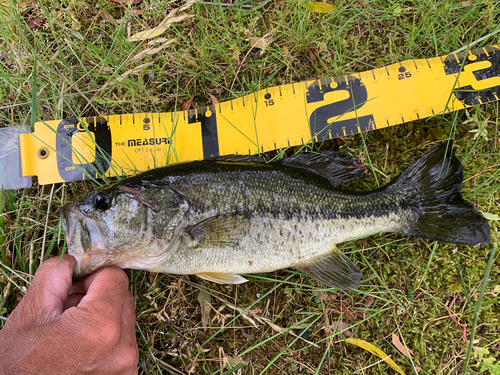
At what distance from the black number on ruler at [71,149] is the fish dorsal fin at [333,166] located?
1.96 meters

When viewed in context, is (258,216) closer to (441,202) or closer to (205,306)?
(205,306)

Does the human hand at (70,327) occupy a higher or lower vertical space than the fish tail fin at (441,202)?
lower

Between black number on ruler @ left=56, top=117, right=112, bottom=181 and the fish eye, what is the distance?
682mm

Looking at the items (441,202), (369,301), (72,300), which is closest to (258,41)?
(441,202)

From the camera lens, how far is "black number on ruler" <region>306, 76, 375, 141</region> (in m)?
2.97

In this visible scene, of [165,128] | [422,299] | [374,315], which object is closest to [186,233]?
[165,128]

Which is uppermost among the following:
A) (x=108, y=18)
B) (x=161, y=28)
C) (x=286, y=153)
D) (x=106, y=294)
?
(x=108, y=18)

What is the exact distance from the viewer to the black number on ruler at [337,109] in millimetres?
2973

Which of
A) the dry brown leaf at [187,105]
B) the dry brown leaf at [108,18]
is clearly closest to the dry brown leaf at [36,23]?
A: the dry brown leaf at [108,18]

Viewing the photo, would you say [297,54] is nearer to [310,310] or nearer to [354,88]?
[354,88]

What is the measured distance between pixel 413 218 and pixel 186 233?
2.02 m

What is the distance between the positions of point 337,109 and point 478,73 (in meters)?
1.42

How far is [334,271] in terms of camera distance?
2738 millimetres

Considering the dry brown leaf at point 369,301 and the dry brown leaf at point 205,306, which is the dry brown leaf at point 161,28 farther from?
the dry brown leaf at point 369,301
